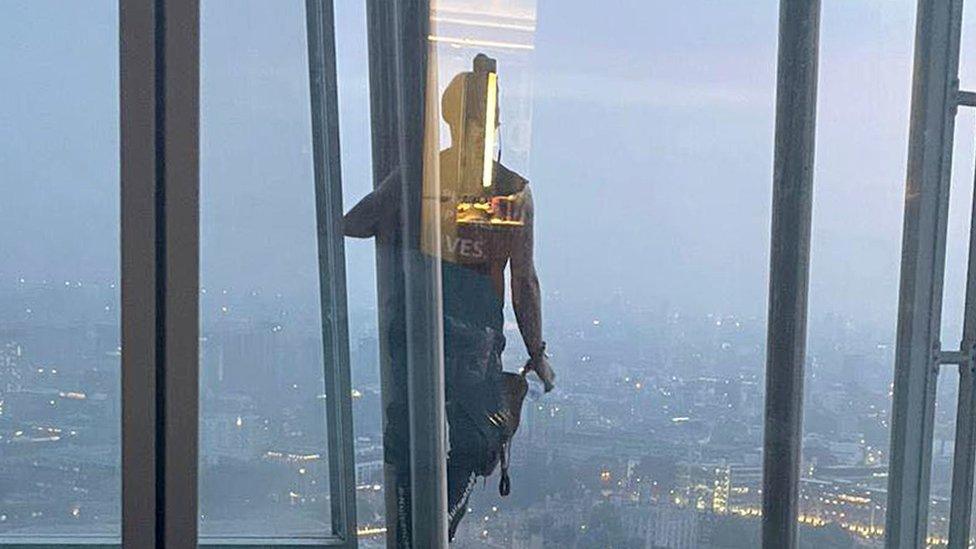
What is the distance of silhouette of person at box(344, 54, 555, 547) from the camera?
70.5 inches

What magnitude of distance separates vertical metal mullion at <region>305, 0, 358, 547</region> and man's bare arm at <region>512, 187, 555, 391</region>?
0.29m

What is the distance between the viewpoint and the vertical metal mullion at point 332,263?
174 centimetres

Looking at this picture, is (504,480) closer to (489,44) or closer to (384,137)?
(384,137)

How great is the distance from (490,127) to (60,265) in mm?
692

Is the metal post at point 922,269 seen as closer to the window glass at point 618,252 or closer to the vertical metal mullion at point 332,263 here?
the window glass at point 618,252

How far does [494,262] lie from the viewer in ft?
6.01

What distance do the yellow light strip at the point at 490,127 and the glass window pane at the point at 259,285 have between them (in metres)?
0.28

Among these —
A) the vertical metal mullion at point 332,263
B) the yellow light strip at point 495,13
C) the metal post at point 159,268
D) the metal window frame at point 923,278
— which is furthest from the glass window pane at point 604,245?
the metal post at point 159,268

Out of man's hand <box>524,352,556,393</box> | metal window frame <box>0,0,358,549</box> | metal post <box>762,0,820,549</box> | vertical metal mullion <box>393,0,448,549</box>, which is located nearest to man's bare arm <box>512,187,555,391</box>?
man's hand <box>524,352,556,393</box>

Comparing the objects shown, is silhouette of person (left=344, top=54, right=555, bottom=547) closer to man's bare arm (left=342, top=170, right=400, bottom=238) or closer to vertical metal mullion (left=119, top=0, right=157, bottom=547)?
man's bare arm (left=342, top=170, right=400, bottom=238)

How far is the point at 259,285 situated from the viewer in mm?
1635

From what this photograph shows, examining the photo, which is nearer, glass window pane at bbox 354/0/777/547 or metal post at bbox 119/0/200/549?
metal post at bbox 119/0/200/549

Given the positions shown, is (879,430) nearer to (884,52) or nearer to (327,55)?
(884,52)

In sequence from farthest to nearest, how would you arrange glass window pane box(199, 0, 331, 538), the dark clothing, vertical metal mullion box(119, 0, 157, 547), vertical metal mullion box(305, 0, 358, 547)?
the dark clothing, vertical metal mullion box(305, 0, 358, 547), glass window pane box(199, 0, 331, 538), vertical metal mullion box(119, 0, 157, 547)
